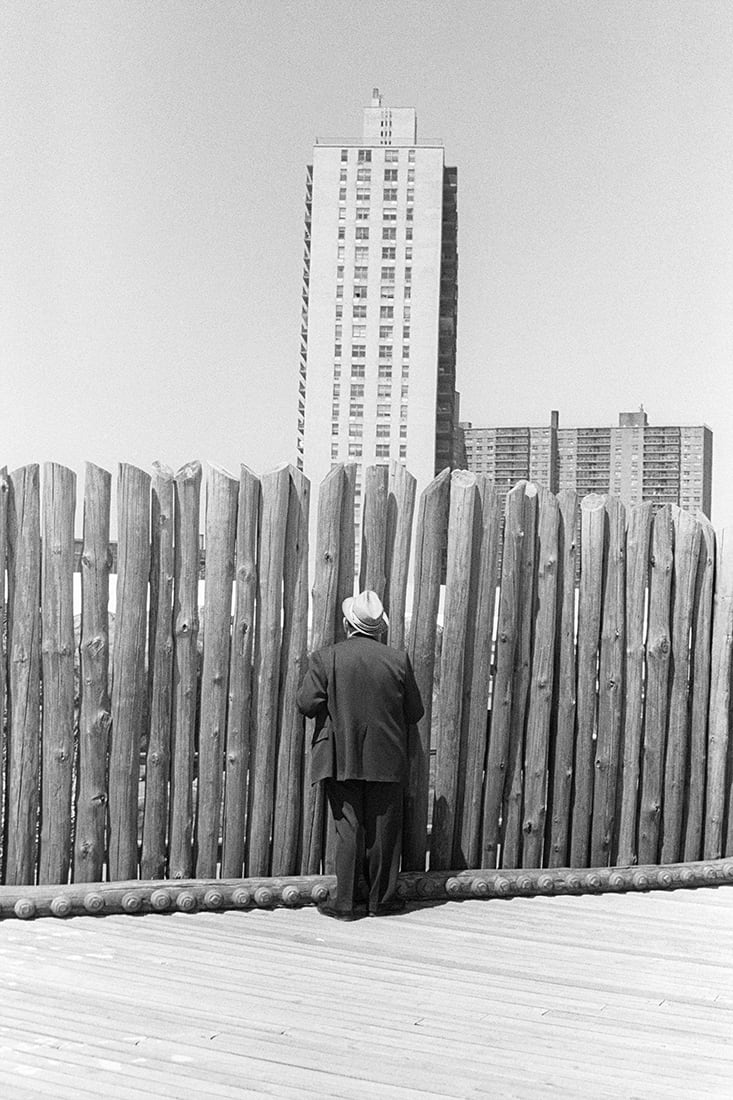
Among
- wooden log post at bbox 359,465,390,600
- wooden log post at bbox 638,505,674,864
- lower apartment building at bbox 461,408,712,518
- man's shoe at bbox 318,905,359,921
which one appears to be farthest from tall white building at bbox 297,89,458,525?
man's shoe at bbox 318,905,359,921

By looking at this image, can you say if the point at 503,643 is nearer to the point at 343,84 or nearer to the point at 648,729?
the point at 648,729

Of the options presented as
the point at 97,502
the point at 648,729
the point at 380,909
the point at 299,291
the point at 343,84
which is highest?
the point at 343,84

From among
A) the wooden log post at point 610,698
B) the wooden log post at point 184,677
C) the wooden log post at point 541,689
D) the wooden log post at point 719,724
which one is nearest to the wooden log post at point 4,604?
the wooden log post at point 184,677

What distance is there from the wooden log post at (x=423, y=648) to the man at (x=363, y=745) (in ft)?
0.97

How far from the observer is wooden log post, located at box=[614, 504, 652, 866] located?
679 centimetres

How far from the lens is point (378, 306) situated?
413 feet

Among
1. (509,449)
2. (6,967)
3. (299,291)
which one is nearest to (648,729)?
(6,967)

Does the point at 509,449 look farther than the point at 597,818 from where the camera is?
Yes

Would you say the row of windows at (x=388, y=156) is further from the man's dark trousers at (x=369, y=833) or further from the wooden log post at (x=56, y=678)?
the man's dark trousers at (x=369, y=833)

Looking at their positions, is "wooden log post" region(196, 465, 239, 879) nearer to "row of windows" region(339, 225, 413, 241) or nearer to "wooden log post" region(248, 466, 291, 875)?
"wooden log post" region(248, 466, 291, 875)

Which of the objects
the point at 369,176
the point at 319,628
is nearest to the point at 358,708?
the point at 319,628

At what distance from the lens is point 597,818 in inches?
265

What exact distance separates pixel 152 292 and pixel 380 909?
398 ft

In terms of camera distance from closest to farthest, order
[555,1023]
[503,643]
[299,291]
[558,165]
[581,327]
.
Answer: [555,1023], [503,643], [558,165], [581,327], [299,291]
